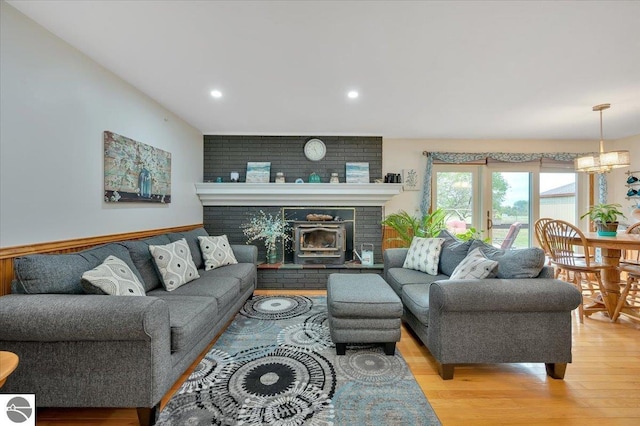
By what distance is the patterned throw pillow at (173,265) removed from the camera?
2.35 meters

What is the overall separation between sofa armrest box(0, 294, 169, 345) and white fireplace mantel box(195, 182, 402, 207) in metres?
2.90

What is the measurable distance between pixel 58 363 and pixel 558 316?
2975mm

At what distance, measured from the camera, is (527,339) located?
5.91 feet

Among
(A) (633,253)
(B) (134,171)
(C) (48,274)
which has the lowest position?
(A) (633,253)

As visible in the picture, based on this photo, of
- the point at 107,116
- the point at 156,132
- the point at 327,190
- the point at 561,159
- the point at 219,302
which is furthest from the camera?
the point at 561,159

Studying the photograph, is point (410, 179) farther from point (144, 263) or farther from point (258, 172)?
point (144, 263)

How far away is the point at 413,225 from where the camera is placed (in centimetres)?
393

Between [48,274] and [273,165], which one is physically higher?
[273,165]

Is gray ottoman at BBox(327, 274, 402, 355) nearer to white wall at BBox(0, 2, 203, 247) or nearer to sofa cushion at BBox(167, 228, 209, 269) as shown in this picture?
sofa cushion at BBox(167, 228, 209, 269)

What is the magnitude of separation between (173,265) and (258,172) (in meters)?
2.25

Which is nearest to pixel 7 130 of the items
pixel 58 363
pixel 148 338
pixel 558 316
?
pixel 58 363

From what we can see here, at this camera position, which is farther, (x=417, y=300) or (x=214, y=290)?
(x=214, y=290)

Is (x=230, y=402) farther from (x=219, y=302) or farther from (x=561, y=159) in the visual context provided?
(x=561, y=159)

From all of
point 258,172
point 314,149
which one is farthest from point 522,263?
point 258,172
